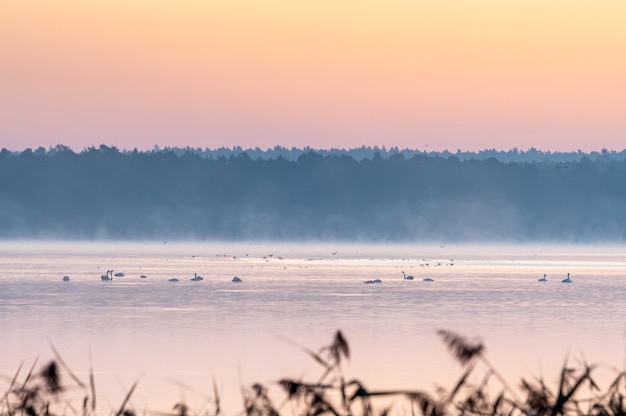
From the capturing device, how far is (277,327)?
28.9 meters

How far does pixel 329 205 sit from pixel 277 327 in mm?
163305

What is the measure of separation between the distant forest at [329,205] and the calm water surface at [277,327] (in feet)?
443

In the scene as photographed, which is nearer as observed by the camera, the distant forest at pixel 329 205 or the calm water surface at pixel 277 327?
the calm water surface at pixel 277 327

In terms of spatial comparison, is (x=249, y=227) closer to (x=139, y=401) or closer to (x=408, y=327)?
(x=408, y=327)

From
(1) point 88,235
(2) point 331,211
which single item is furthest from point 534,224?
(1) point 88,235

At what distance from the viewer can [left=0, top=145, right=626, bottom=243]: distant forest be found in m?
189

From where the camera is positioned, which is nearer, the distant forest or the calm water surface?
the calm water surface

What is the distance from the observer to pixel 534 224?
19138 centimetres

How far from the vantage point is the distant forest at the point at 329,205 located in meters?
189

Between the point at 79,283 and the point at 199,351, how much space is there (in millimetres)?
27854

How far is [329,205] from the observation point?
19212 cm

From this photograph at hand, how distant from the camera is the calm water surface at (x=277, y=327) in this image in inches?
756

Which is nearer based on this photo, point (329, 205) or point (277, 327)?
point (277, 327)

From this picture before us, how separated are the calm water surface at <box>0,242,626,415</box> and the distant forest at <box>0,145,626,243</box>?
443 feet
